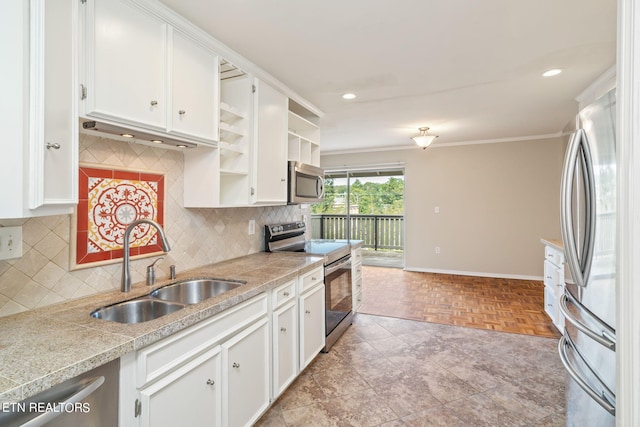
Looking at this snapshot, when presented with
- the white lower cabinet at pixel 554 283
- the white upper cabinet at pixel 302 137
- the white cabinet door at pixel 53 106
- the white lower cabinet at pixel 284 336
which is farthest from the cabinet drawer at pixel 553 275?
the white cabinet door at pixel 53 106

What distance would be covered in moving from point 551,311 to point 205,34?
411 cm

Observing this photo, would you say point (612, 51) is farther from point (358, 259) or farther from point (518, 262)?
point (518, 262)

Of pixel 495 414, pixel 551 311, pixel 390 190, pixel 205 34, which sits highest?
pixel 205 34

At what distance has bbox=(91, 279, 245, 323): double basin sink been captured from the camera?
143cm

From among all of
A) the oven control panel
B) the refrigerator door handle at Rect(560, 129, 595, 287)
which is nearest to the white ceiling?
the refrigerator door handle at Rect(560, 129, 595, 287)

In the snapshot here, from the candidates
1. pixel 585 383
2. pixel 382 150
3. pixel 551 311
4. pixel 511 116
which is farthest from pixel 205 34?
pixel 382 150

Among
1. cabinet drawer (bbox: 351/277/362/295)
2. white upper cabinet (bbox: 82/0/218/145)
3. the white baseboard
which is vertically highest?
white upper cabinet (bbox: 82/0/218/145)

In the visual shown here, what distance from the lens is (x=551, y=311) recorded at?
3285mm

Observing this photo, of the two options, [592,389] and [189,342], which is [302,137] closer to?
[189,342]

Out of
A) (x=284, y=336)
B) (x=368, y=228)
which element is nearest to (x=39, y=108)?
(x=284, y=336)

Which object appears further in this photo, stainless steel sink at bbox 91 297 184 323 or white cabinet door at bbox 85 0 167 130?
stainless steel sink at bbox 91 297 184 323

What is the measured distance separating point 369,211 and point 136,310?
5.52 m

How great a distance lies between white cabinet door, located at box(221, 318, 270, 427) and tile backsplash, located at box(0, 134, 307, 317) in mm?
708

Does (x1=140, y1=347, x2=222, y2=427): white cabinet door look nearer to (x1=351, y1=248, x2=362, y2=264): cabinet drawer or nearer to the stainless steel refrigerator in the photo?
the stainless steel refrigerator
